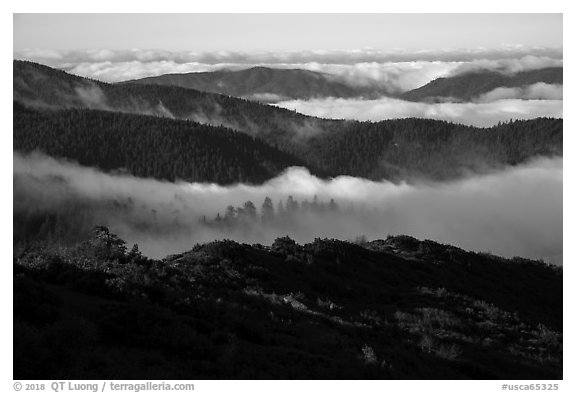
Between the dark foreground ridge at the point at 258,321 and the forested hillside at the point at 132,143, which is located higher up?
the forested hillside at the point at 132,143

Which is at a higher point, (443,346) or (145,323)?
(145,323)

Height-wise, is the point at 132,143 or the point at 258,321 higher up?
the point at 132,143

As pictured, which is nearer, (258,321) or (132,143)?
(258,321)

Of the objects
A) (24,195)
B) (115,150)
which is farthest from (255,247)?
(115,150)

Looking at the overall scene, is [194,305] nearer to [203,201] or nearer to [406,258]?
[406,258]

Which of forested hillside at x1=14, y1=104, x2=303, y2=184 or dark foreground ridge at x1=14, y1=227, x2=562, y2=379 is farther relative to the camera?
forested hillside at x1=14, y1=104, x2=303, y2=184

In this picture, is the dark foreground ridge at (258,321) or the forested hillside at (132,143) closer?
the dark foreground ridge at (258,321)

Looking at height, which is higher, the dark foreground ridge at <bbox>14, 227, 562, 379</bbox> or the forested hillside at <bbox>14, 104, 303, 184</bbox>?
the forested hillside at <bbox>14, 104, 303, 184</bbox>
